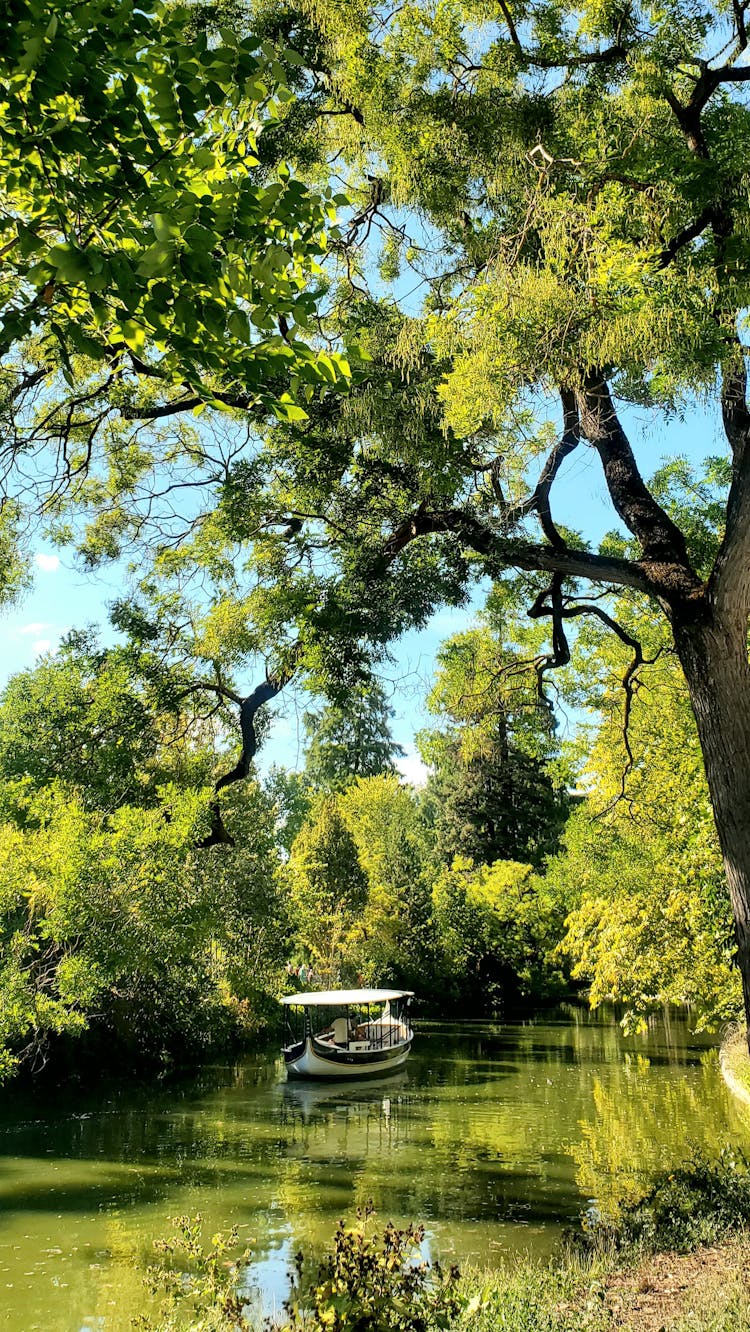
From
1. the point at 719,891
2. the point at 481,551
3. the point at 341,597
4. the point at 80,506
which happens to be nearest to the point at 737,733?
the point at 481,551

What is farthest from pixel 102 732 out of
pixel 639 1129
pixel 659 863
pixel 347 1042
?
pixel 347 1042

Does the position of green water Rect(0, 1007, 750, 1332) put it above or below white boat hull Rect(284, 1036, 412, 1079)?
below

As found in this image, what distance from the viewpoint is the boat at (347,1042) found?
22.1 m

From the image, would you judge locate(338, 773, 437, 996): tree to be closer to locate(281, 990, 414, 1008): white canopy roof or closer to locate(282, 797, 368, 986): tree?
locate(282, 797, 368, 986): tree

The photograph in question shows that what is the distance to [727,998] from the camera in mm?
14961

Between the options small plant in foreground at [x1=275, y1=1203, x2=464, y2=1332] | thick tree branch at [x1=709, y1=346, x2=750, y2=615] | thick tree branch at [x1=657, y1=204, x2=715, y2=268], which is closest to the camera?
small plant in foreground at [x1=275, y1=1203, x2=464, y2=1332]

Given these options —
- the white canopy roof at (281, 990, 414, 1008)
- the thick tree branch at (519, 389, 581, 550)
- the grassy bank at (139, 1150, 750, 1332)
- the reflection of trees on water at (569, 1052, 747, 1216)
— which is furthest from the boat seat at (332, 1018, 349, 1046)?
the thick tree branch at (519, 389, 581, 550)

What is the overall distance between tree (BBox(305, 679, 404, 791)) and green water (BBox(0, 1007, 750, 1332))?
168 inches

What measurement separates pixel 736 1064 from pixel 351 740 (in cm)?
950

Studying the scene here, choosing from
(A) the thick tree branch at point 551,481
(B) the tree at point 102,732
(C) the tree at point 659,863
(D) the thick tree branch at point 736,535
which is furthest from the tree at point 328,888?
(D) the thick tree branch at point 736,535

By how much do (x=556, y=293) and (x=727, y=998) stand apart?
12.8m

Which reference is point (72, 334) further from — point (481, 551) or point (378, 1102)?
point (378, 1102)

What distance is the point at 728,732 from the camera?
5980mm

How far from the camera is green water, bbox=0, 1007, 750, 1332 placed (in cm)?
952
